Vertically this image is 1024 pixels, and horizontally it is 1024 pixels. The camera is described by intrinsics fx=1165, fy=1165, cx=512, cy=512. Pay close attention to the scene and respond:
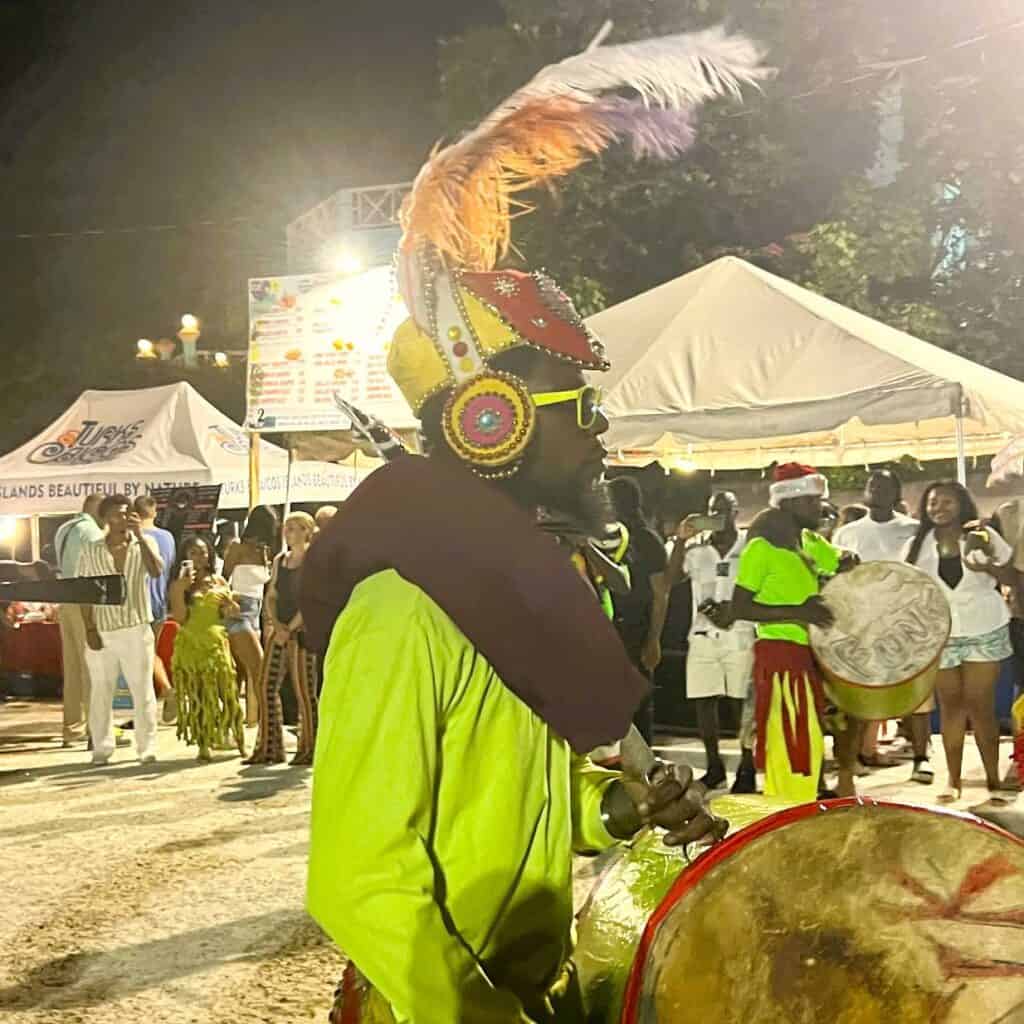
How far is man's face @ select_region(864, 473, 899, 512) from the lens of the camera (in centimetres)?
780

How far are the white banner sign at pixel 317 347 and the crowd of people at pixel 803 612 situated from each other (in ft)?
11.9

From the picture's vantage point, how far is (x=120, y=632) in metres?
8.73

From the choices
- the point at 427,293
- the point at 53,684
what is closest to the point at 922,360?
the point at 427,293

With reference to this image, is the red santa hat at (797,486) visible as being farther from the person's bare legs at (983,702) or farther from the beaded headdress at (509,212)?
the beaded headdress at (509,212)

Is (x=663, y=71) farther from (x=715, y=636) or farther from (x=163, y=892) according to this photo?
(x=715, y=636)

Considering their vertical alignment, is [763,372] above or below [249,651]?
above

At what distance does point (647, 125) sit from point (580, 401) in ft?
2.88

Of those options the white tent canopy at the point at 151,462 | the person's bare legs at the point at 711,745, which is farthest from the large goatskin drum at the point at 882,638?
the white tent canopy at the point at 151,462

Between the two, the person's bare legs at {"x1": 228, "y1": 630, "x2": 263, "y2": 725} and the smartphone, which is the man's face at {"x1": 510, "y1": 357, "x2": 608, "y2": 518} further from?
the person's bare legs at {"x1": 228, "y1": 630, "x2": 263, "y2": 725}

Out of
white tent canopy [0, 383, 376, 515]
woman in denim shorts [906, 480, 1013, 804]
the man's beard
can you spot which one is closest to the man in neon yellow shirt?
woman in denim shorts [906, 480, 1013, 804]

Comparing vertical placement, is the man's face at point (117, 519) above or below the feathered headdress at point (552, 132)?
below

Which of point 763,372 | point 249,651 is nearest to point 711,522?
point 763,372

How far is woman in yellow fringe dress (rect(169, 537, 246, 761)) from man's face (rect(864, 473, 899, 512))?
16.3 ft

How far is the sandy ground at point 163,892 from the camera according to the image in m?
4.22
